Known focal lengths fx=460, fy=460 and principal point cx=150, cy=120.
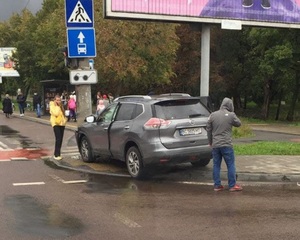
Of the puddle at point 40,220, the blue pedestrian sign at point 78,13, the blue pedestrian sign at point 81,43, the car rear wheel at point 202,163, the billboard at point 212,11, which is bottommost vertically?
the car rear wheel at point 202,163

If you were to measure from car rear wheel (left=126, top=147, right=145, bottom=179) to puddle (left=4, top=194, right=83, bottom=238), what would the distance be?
245 cm

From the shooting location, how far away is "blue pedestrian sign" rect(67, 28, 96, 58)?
12250 mm

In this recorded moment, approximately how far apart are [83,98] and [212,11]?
769 centimetres

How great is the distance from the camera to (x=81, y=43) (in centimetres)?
1230

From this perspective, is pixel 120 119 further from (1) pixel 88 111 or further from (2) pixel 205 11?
(2) pixel 205 11

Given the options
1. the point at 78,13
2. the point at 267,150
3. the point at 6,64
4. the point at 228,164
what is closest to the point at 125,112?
the point at 228,164

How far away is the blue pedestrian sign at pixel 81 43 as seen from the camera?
1225cm

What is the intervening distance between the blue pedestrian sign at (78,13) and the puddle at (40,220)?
5.95m

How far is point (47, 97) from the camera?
34.4 m

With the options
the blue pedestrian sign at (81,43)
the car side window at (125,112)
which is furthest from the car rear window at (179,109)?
the blue pedestrian sign at (81,43)

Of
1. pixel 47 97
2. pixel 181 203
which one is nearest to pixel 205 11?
pixel 181 203

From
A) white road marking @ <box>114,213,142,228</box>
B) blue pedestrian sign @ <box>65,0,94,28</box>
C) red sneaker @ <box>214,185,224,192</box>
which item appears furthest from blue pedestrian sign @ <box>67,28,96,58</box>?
white road marking @ <box>114,213,142,228</box>

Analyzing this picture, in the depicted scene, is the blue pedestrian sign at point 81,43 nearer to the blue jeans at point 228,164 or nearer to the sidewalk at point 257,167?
the sidewalk at point 257,167

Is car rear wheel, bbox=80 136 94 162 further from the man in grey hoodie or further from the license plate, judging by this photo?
the man in grey hoodie
